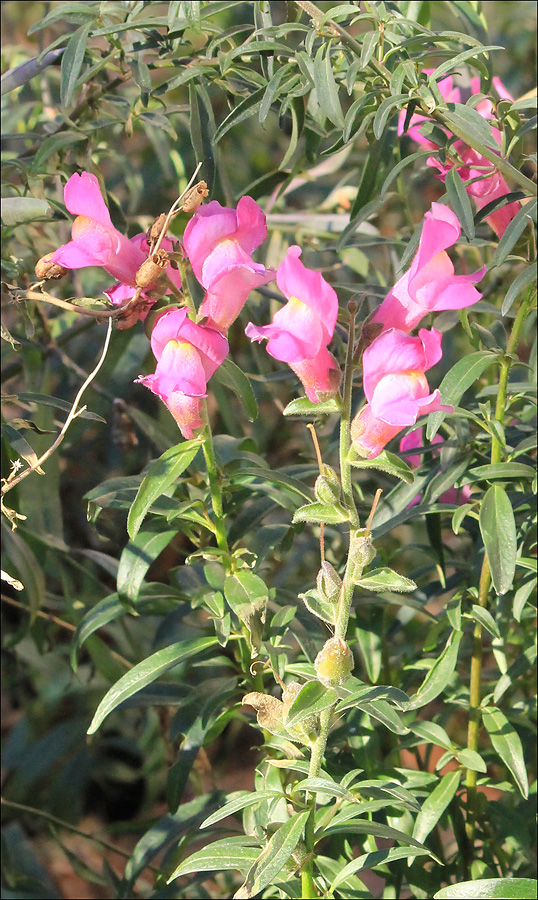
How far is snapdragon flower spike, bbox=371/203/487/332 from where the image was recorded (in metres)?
0.62

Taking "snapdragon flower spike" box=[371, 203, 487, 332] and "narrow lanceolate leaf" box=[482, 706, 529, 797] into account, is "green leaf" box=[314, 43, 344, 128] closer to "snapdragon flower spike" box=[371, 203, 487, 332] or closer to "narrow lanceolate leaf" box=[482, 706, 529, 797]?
"snapdragon flower spike" box=[371, 203, 487, 332]

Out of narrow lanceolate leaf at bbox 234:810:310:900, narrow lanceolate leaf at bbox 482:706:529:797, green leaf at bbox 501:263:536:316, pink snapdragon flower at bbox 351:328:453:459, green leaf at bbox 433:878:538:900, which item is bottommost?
narrow lanceolate leaf at bbox 482:706:529:797

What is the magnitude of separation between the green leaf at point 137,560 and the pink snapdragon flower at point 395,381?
268 millimetres

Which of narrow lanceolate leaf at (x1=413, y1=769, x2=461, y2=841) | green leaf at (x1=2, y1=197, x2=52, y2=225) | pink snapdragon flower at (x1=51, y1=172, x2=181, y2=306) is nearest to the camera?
pink snapdragon flower at (x1=51, y1=172, x2=181, y2=306)

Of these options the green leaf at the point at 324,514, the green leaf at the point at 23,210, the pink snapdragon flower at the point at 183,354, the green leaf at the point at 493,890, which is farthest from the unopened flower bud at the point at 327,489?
the green leaf at the point at 23,210

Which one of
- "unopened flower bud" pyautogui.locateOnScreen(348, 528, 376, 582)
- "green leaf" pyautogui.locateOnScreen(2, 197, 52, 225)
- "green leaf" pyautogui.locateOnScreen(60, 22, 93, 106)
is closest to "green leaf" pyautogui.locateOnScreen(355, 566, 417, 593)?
"unopened flower bud" pyautogui.locateOnScreen(348, 528, 376, 582)

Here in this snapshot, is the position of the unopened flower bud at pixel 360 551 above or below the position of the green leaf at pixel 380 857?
above

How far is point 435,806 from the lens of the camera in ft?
2.71

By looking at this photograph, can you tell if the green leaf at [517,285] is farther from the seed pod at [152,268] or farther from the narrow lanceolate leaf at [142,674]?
the narrow lanceolate leaf at [142,674]

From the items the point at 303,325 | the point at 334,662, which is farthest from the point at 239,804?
the point at 303,325

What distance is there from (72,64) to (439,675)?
626 mm

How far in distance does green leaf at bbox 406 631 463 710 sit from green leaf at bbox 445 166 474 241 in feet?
1.21

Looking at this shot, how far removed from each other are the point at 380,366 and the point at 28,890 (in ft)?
2.80

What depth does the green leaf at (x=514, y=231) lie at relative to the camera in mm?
716
